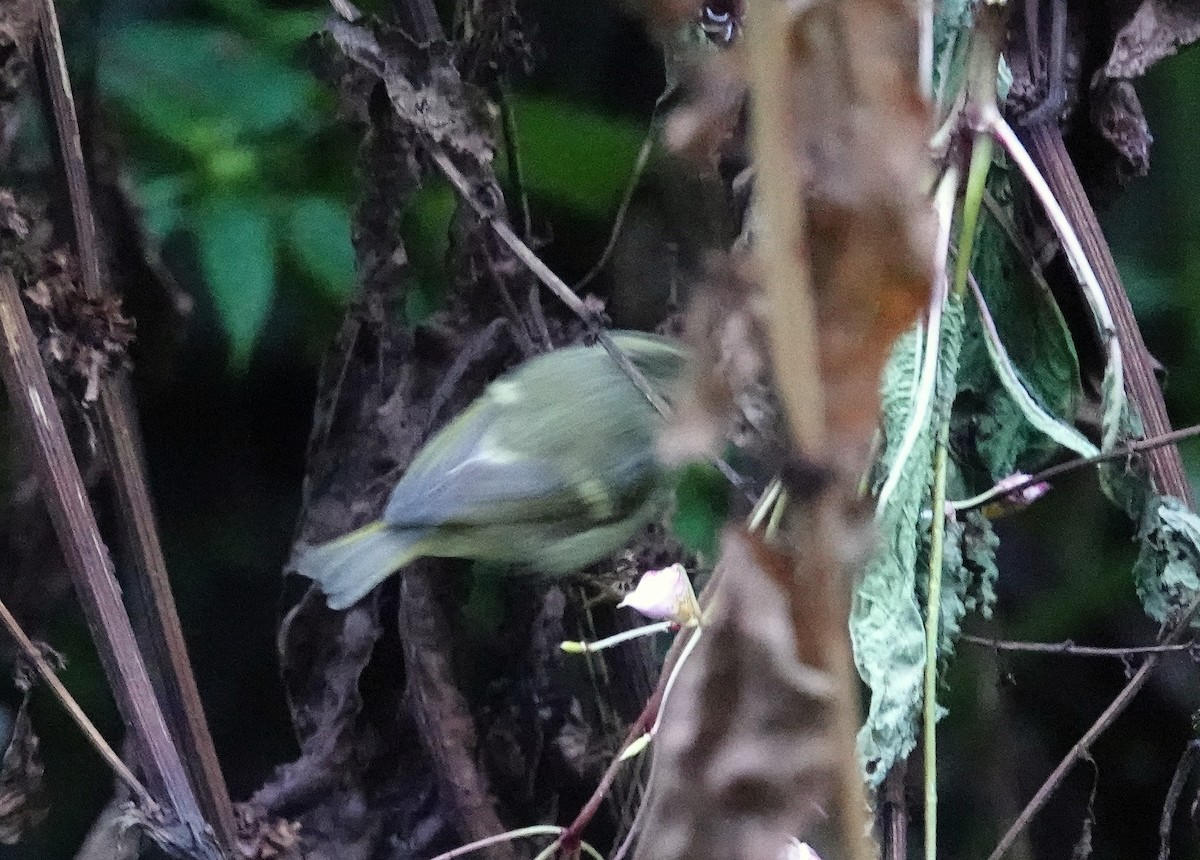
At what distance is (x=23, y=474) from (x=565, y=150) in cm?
48

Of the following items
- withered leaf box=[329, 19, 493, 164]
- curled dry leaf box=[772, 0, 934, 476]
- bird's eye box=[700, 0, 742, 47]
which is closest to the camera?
curled dry leaf box=[772, 0, 934, 476]

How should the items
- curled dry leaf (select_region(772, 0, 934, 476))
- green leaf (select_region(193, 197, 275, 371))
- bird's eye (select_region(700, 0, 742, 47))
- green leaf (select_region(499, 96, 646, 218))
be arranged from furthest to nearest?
green leaf (select_region(499, 96, 646, 218)) < green leaf (select_region(193, 197, 275, 371)) < bird's eye (select_region(700, 0, 742, 47)) < curled dry leaf (select_region(772, 0, 934, 476))

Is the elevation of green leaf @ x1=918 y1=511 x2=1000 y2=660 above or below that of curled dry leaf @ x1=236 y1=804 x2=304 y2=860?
above

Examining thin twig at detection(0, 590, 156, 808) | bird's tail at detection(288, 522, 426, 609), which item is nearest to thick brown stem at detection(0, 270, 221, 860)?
thin twig at detection(0, 590, 156, 808)

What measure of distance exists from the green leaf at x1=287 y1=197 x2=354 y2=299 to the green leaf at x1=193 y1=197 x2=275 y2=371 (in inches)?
0.8

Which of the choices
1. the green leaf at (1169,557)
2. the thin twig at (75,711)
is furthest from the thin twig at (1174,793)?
the thin twig at (75,711)

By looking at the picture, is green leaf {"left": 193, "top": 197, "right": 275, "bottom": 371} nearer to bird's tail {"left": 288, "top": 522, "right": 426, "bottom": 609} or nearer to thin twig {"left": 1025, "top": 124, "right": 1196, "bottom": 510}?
bird's tail {"left": 288, "top": 522, "right": 426, "bottom": 609}

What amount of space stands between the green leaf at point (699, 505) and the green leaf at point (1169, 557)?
0.30 metres

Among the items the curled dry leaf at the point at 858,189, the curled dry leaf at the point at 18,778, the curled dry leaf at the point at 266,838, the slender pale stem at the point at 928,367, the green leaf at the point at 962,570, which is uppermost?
the curled dry leaf at the point at 858,189

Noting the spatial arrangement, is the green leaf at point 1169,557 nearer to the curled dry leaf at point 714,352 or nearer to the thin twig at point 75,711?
the curled dry leaf at point 714,352

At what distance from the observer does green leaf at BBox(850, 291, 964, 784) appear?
53 centimetres

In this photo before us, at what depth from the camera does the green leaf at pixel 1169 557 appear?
67 centimetres

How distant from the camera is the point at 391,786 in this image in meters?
0.86

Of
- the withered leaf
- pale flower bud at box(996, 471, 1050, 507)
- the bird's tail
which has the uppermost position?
the withered leaf
